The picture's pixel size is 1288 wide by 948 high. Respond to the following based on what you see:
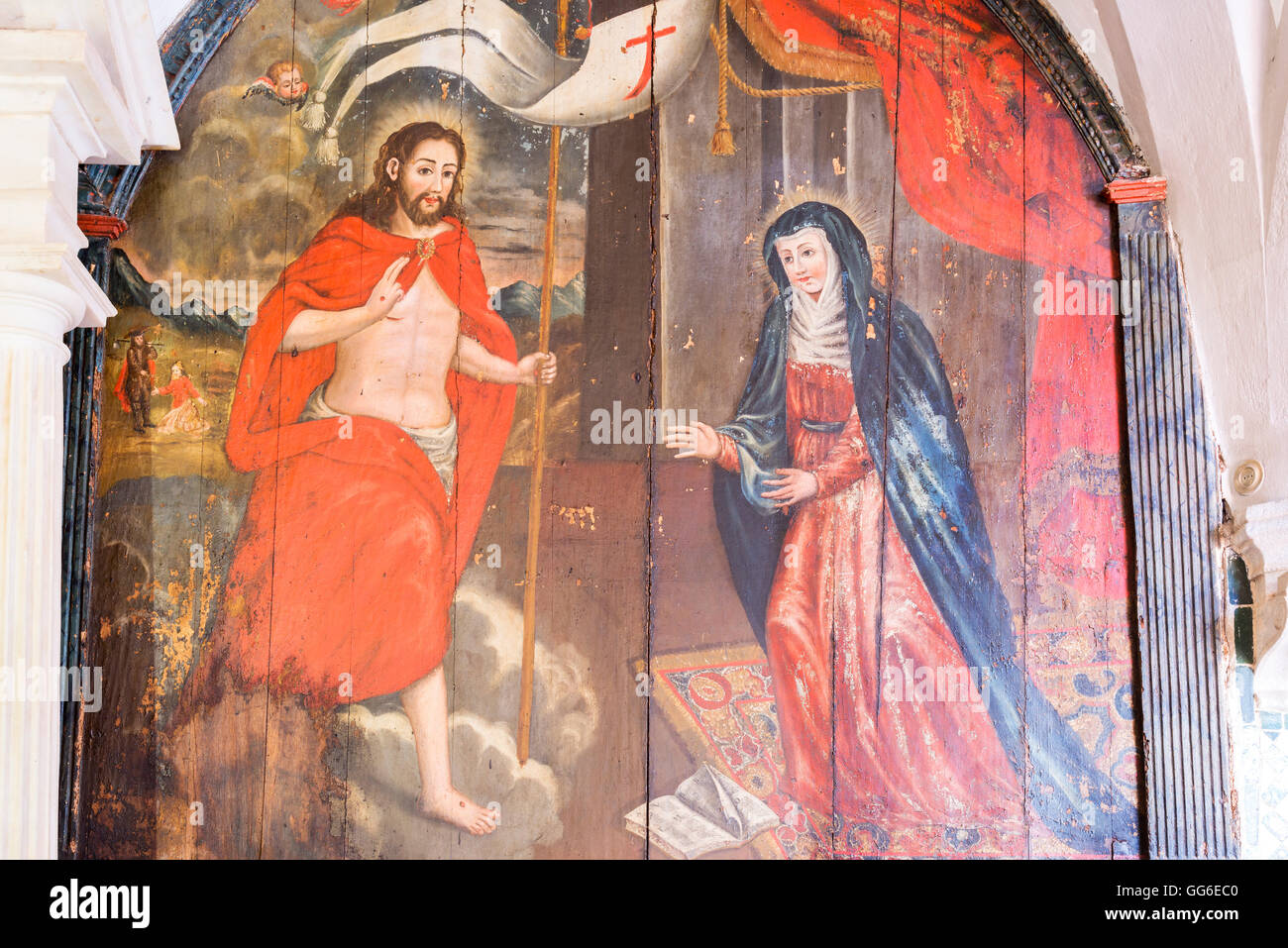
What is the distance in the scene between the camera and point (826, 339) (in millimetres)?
4121

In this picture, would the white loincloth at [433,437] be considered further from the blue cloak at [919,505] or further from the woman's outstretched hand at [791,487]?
the woman's outstretched hand at [791,487]

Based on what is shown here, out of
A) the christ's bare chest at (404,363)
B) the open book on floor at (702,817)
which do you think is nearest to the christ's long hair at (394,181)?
the christ's bare chest at (404,363)

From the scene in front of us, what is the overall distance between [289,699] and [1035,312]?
9.07ft

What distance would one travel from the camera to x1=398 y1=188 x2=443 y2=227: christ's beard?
416cm

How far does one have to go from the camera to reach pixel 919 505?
4055 millimetres

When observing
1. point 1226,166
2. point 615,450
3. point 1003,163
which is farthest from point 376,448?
point 1226,166

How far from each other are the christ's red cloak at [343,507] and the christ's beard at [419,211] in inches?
2.6

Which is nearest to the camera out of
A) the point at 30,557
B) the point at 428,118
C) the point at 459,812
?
the point at 30,557

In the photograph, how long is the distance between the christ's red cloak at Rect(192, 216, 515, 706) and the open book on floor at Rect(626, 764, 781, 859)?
870 mm

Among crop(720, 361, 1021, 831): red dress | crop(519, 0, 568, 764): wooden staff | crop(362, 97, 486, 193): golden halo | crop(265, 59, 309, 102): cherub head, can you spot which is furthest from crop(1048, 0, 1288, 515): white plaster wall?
crop(265, 59, 309, 102): cherub head

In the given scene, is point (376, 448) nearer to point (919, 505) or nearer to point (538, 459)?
point (538, 459)

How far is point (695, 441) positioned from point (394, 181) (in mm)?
1354

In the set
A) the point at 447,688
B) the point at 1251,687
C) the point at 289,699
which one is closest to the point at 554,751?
the point at 447,688

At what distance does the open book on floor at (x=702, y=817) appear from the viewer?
3877mm
